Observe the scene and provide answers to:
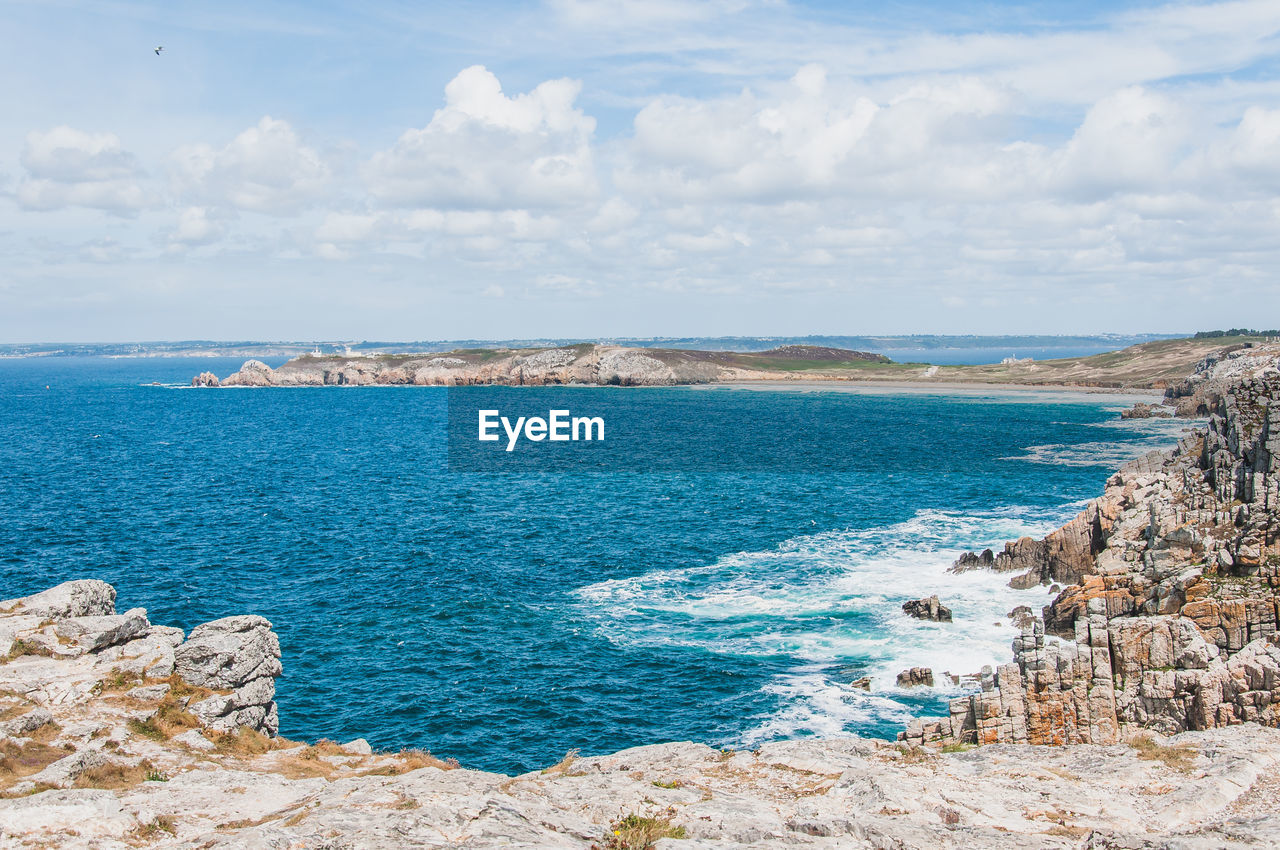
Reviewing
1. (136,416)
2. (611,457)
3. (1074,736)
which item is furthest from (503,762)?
(136,416)

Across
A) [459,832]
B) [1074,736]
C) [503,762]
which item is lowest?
[503,762]

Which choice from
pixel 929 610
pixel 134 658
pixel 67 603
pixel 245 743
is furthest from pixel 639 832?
pixel 929 610

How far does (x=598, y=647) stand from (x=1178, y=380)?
191957mm

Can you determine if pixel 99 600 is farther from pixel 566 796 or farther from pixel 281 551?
pixel 281 551

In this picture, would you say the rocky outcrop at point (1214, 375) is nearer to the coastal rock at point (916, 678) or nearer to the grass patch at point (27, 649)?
the coastal rock at point (916, 678)

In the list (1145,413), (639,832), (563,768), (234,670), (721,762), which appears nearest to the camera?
(639,832)

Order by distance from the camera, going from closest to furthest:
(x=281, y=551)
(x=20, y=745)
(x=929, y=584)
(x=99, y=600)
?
(x=20, y=745), (x=99, y=600), (x=929, y=584), (x=281, y=551)

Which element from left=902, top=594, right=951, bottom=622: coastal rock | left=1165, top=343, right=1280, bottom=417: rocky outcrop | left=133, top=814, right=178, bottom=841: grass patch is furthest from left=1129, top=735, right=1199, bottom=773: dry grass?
left=1165, top=343, right=1280, bottom=417: rocky outcrop

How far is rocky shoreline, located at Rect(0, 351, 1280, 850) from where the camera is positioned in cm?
1883

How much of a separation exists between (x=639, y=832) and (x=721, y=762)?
22.2ft

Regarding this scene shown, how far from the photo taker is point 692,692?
1550 inches

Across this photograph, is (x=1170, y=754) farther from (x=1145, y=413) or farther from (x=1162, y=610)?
(x=1145, y=413)

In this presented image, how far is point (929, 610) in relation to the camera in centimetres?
4803

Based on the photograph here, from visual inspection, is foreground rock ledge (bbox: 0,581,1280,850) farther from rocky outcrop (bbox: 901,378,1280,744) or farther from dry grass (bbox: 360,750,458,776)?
rocky outcrop (bbox: 901,378,1280,744)
